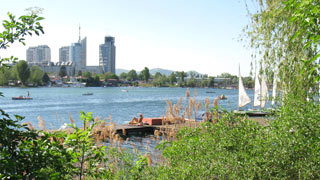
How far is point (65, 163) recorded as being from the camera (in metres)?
2.91

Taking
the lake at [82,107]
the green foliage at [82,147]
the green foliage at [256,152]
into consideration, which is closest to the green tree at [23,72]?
the lake at [82,107]

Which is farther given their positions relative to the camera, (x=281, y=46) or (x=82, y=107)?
(x=82, y=107)

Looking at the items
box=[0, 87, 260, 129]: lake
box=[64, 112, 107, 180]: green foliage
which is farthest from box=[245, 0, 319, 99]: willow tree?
box=[64, 112, 107, 180]: green foliage

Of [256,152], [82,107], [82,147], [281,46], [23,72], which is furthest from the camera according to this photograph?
[23,72]

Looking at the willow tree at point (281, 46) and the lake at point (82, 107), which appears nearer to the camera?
the willow tree at point (281, 46)

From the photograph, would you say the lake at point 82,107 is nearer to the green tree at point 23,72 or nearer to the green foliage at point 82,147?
the green foliage at point 82,147

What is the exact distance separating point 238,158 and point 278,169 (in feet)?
1.71

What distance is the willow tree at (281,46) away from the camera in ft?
29.8

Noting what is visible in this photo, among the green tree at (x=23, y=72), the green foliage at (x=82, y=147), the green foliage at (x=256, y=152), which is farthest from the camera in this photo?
the green tree at (x=23, y=72)

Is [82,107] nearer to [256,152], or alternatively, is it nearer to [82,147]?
[256,152]

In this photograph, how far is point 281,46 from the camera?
32.9 ft

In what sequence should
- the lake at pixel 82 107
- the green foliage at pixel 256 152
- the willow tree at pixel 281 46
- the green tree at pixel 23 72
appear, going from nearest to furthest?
the green foliage at pixel 256 152, the willow tree at pixel 281 46, the lake at pixel 82 107, the green tree at pixel 23 72

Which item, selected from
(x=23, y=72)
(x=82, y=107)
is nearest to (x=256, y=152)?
(x=82, y=107)

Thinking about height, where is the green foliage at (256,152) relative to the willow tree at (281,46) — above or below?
below
